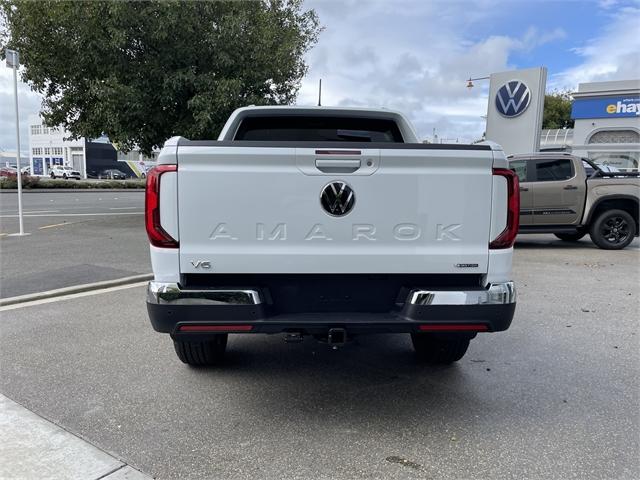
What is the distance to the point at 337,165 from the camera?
2893 millimetres

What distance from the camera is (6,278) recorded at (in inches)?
278

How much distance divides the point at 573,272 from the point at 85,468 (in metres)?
7.76

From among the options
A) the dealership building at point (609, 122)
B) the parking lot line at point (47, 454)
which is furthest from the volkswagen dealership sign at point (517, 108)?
the parking lot line at point (47, 454)

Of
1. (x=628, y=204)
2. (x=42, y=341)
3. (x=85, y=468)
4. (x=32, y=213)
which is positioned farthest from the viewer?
(x=32, y=213)

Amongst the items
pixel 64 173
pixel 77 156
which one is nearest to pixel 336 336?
pixel 64 173

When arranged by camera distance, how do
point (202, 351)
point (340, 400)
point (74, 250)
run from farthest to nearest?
point (74, 250), point (202, 351), point (340, 400)

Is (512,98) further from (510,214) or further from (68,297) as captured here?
(510,214)

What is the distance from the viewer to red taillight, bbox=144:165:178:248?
2.82 metres

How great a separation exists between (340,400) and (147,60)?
34.1 feet

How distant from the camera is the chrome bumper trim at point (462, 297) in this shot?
290 cm

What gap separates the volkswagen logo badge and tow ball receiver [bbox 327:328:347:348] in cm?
66

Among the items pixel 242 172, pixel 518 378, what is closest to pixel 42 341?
pixel 242 172

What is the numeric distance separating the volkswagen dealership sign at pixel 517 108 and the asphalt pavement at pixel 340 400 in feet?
40.1

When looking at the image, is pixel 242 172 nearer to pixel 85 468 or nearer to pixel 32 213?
pixel 85 468
